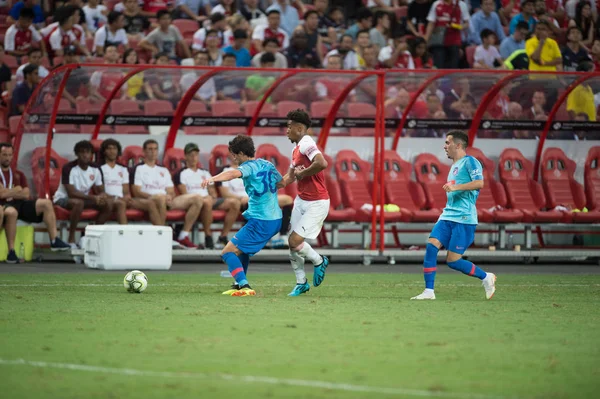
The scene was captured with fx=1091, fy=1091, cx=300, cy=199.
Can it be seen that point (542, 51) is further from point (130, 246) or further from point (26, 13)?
point (130, 246)

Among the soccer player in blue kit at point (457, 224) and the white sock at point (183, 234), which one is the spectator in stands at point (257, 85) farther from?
the soccer player in blue kit at point (457, 224)

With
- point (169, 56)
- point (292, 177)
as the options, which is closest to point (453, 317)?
point (292, 177)

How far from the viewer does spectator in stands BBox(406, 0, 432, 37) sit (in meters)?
24.9

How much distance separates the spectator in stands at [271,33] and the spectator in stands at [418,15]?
3356 mm

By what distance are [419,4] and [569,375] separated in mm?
18823

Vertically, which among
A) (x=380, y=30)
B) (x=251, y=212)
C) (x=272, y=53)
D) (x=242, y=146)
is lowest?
(x=251, y=212)

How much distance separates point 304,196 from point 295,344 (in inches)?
173

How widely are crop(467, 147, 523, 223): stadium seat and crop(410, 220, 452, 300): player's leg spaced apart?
7.57 meters

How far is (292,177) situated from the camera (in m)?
12.4

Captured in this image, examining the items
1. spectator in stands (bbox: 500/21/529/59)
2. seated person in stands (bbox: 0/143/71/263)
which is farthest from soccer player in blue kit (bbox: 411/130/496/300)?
spectator in stands (bbox: 500/21/529/59)

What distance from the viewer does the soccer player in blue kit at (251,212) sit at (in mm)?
12070

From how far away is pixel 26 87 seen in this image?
19.4 metres

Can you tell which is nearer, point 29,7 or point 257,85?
point 257,85

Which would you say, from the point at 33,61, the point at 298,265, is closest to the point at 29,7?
the point at 33,61
